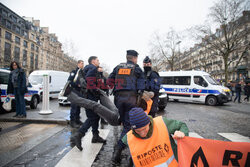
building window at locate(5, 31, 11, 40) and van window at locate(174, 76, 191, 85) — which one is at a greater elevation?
building window at locate(5, 31, 11, 40)

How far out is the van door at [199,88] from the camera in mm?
11359

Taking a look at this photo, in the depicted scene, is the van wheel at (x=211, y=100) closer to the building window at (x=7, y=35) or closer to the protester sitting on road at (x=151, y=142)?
the protester sitting on road at (x=151, y=142)

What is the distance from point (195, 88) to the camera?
11.8m

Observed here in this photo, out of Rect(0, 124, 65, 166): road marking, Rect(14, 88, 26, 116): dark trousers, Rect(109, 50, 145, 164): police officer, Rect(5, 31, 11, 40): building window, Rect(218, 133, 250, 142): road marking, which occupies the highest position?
Rect(5, 31, 11, 40): building window

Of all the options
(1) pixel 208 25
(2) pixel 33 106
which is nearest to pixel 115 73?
(2) pixel 33 106

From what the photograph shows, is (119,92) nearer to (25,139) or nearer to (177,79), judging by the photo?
(25,139)

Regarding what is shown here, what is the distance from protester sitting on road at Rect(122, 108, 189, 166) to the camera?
164 centimetres

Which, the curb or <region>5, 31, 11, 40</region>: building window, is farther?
<region>5, 31, 11, 40</region>: building window

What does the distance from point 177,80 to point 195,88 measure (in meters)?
1.62

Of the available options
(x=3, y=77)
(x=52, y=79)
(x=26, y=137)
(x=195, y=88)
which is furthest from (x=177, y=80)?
(x=26, y=137)

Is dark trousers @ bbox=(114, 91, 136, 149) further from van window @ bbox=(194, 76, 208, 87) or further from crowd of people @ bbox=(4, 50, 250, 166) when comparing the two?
van window @ bbox=(194, 76, 208, 87)

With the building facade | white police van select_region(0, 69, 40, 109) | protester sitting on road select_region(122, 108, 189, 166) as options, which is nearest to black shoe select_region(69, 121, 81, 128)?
protester sitting on road select_region(122, 108, 189, 166)

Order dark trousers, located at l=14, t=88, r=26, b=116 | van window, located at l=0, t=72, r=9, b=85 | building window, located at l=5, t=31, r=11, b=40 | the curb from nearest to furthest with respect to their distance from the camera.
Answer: the curb → dark trousers, located at l=14, t=88, r=26, b=116 → van window, located at l=0, t=72, r=9, b=85 → building window, located at l=5, t=31, r=11, b=40

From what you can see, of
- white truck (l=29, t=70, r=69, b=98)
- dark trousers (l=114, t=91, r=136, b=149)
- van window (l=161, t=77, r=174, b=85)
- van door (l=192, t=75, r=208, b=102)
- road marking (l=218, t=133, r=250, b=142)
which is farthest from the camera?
van window (l=161, t=77, r=174, b=85)
